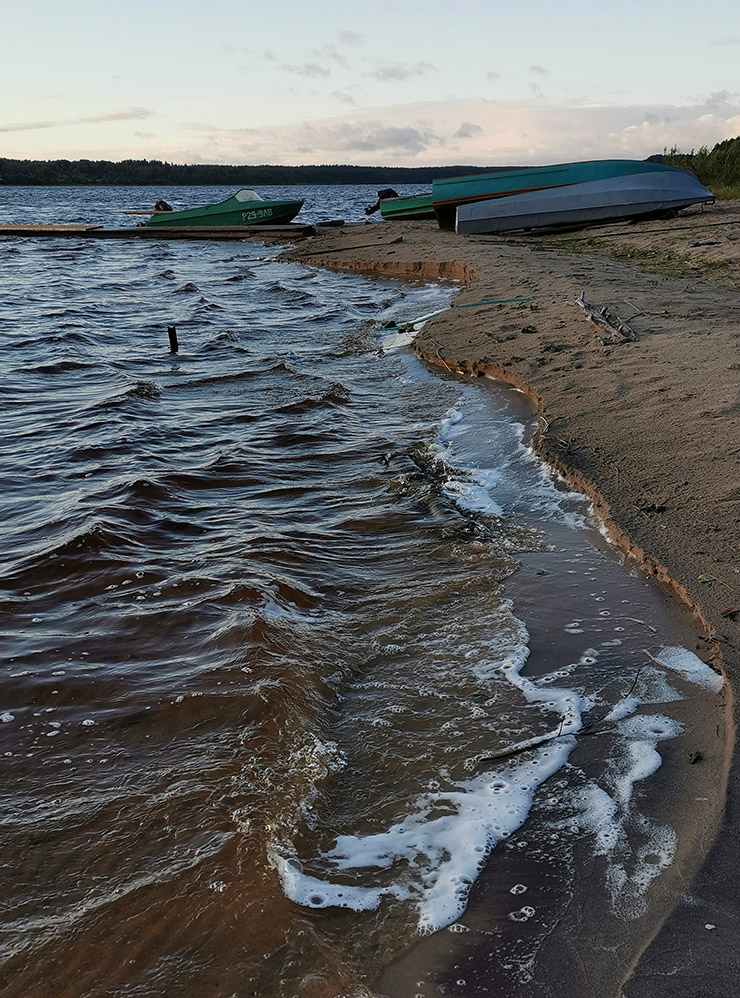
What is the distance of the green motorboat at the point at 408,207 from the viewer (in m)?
29.3

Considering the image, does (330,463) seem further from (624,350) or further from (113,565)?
(624,350)

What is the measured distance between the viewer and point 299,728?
11.6 feet

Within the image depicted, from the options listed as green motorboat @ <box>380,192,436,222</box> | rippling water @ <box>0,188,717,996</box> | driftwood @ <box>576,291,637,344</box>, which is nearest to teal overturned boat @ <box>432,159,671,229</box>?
green motorboat @ <box>380,192,436,222</box>

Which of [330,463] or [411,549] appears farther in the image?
[330,463]

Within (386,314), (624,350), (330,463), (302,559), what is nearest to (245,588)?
(302,559)

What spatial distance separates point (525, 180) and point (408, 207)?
7920 millimetres

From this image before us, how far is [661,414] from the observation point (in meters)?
6.41

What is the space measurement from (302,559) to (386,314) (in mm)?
10599

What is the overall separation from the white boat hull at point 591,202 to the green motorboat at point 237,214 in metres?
11.3

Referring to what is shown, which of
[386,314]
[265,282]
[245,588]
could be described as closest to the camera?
[245,588]

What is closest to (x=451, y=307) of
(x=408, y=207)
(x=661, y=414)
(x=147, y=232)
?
(x=661, y=414)

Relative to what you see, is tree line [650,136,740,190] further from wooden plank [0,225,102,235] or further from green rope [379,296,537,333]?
wooden plank [0,225,102,235]

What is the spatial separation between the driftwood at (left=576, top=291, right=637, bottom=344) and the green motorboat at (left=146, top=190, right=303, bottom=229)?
24750mm

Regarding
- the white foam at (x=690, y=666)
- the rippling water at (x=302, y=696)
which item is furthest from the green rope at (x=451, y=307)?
the white foam at (x=690, y=666)
